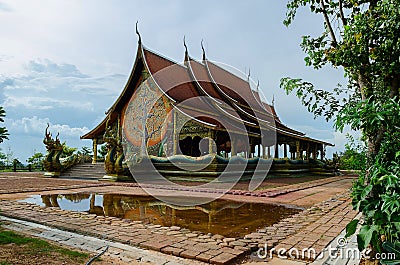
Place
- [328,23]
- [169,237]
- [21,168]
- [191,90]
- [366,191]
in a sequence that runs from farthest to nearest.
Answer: [21,168]
[191,90]
[169,237]
[328,23]
[366,191]

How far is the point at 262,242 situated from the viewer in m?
3.59

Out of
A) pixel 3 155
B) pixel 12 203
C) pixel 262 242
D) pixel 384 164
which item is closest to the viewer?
pixel 384 164

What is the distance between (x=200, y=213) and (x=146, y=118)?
1104 cm

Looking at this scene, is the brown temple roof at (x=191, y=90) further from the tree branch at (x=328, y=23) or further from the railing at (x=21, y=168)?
the tree branch at (x=328, y=23)

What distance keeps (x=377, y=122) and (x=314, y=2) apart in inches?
60.7

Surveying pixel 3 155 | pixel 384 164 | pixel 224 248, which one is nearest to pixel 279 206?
pixel 224 248

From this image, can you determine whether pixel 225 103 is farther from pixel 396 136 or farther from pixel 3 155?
pixel 3 155

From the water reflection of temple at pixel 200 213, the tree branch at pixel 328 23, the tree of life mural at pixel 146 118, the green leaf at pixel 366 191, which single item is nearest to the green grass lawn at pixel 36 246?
the water reflection of temple at pixel 200 213

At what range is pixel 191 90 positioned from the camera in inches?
647

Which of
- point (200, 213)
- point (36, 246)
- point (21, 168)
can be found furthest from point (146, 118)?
point (21, 168)

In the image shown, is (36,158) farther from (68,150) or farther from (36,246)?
(36,246)

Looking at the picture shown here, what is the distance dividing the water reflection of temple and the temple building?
580 cm

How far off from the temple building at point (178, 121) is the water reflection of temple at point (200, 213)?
5802mm

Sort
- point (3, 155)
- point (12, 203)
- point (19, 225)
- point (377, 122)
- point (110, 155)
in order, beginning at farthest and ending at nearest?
point (3, 155) < point (110, 155) < point (12, 203) < point (19, 225) < point (377, 122)
